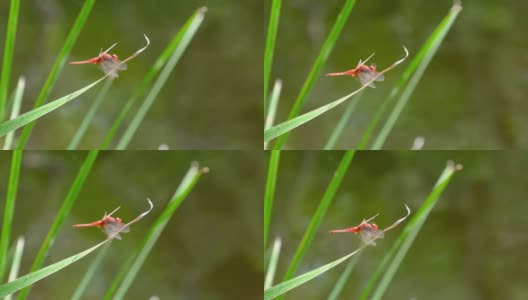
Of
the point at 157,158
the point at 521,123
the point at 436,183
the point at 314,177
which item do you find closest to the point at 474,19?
the point at 521,123

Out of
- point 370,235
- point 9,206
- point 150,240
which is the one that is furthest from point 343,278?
point 9,206

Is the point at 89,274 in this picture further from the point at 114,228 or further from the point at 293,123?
the point at 293,123

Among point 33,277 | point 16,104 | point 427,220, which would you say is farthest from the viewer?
point 427,220

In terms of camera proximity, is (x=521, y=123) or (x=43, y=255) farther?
(x=521, y=123)

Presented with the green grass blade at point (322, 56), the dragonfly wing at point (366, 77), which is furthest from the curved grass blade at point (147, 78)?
the dragonfly wing at point (366, 77)

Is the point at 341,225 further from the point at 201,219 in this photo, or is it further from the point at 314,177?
the point at 201,219

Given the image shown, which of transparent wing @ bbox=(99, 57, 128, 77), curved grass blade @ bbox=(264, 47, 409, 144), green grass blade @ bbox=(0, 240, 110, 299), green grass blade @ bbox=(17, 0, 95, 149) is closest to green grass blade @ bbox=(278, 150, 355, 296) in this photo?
curved grass blade @ bbox=(264, 47, 409, 144)

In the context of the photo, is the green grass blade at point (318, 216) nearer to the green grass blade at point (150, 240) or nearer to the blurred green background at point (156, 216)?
the blurred green background at point (156, 216)
